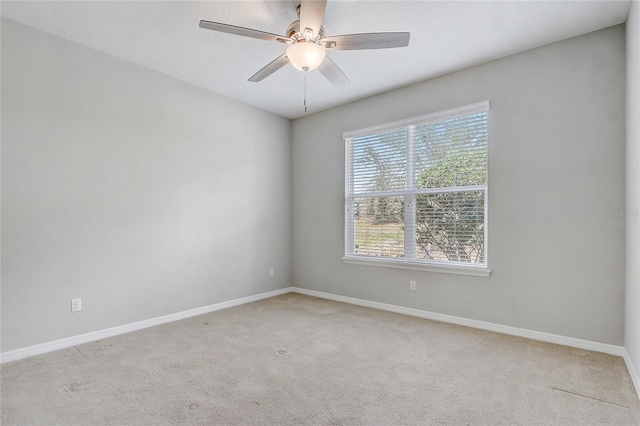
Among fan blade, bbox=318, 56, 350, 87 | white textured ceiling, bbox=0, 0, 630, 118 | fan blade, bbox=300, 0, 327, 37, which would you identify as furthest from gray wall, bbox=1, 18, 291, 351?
fan blade, bbox=300, 0, 327, 37

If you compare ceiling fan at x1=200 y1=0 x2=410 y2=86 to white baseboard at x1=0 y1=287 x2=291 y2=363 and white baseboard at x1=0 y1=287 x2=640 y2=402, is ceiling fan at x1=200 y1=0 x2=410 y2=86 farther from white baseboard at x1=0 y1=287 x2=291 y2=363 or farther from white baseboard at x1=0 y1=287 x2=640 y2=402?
white baseboard at x1=0 y1=287 x2=291 y2=363

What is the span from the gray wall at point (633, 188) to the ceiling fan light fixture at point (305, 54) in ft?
6.90

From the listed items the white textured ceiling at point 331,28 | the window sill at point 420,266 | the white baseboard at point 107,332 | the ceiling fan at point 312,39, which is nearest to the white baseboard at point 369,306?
the white baseboard at point 107,332

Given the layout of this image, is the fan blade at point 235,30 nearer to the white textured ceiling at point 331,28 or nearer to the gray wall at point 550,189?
the white textured ceiling at point 331,28

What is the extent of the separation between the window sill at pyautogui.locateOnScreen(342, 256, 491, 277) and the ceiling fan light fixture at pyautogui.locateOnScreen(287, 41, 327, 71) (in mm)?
2451

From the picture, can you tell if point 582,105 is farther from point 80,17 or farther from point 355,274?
point 80,17

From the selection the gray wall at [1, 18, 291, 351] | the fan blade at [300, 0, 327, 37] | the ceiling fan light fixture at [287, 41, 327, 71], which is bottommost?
the gray wall at [1, 18, 291, 351]

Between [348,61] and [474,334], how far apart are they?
2.91m

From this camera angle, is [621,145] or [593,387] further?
[621,145]

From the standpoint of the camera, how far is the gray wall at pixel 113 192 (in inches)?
106

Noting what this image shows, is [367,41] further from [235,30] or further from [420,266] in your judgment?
[420,266]

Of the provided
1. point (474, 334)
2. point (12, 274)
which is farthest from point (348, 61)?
point (12, 274)

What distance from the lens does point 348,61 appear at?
3.27 meters

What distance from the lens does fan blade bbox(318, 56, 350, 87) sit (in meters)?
2.57
